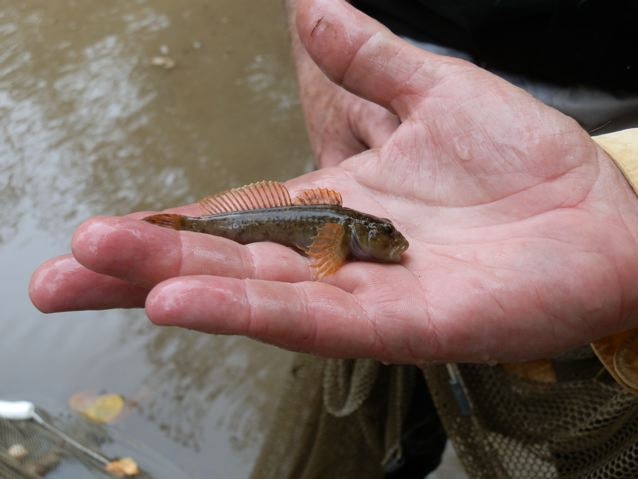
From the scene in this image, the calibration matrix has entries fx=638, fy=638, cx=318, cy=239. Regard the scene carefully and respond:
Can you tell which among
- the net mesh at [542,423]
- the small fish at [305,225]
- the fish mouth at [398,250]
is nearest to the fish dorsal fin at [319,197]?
the small fish at [305,225]

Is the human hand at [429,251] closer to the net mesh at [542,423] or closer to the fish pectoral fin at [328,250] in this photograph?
the fish pectoral fin at [328,250]

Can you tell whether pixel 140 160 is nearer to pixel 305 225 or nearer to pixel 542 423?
pixel 305 225

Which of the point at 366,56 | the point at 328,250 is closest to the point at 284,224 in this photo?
the point at 328,250

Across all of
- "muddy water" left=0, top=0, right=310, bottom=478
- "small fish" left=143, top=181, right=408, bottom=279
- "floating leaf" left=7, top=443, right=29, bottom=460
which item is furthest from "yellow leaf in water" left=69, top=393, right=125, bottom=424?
"small fish" left=143, top=181, right=408, bottom=279

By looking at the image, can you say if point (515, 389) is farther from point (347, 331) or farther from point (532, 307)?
point (347, 331)

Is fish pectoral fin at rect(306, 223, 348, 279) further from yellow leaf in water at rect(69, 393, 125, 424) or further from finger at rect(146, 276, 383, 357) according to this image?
yellow leaf in water at rect(69, 393, 125, 424)

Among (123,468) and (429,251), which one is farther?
(123,468)

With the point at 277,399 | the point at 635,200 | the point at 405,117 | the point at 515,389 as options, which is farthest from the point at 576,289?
the point at 277,399

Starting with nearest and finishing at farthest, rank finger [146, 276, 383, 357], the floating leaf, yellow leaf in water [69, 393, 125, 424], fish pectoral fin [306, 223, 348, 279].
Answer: finger [146, 276, 383, 357] → fish pectoral fin [306, 223, 348, 279] → the floating leaf → yellow leaf in water [69, 393, 125, 424]
